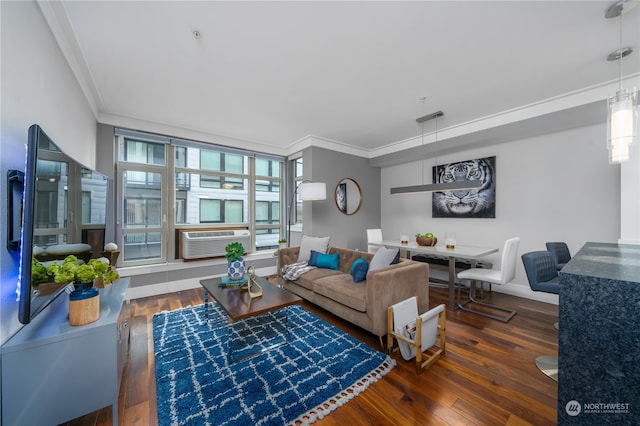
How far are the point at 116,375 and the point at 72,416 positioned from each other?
23cm

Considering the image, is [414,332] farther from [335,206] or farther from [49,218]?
[335,206]

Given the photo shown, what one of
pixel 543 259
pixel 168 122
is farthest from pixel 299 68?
pixel 543 259

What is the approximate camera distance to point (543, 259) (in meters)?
2.55

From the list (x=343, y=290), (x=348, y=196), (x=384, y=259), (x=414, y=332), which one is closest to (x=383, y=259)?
(x=384, y=259)

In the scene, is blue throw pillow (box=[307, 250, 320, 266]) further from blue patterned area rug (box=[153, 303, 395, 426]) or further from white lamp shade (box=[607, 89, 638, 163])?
white lamp shade (box=[607, 89, 638, 163])

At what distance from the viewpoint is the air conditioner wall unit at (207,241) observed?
12.7ft

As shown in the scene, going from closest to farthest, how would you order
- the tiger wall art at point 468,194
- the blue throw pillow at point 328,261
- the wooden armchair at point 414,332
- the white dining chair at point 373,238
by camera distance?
the wooden armchair at point 414,332 < the blue throw pillow at point 328,261 < the tiger wall art at point 468,194 < the white dining chair at point 373,238

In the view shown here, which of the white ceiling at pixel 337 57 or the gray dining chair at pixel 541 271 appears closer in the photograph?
the white ceiling at pixel 337 57

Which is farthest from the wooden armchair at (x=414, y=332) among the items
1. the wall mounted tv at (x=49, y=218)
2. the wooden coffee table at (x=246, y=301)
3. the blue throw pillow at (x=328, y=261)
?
the wall mounted tv at (x=49, y=218)

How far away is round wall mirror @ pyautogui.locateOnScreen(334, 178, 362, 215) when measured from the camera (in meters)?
4.88

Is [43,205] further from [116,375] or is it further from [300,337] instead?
[300,337]

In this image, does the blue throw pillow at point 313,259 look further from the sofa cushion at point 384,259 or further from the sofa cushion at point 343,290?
the sofa cushion at point 384,259

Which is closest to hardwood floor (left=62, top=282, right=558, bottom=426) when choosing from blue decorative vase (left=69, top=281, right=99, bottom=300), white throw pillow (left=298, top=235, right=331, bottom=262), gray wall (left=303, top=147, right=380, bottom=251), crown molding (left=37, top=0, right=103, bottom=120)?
blue decorative vase (left=69, top=281, right=99, bottom=300)

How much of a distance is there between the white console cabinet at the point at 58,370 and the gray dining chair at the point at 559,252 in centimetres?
429
